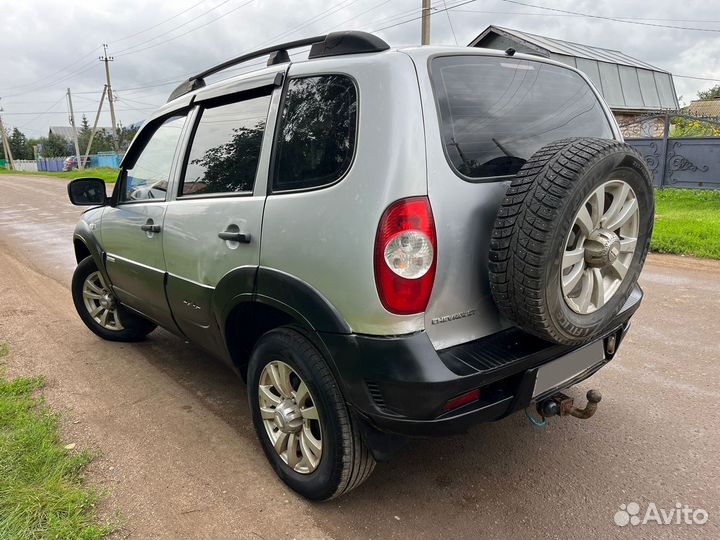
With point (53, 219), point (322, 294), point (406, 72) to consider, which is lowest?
point (53, 219)

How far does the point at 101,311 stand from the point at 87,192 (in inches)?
43.4

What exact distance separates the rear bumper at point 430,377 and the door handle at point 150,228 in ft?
5.22

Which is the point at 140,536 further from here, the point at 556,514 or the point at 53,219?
the point at 53,219

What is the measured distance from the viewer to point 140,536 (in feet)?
7.38

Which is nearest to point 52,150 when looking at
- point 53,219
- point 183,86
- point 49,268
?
point 53,219

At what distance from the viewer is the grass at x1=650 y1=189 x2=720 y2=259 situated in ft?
24.0

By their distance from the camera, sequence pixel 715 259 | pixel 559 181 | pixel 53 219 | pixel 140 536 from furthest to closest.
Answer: pixel 53 219 → pixel 715 259 → pixel 140 536 → pixel 559 181

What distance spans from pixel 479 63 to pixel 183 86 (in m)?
2.06

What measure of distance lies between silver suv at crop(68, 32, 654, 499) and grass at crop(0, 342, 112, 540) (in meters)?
0.85

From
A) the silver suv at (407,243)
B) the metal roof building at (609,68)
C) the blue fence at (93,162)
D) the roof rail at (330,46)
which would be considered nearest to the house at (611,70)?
the metal roof building at (609,68)

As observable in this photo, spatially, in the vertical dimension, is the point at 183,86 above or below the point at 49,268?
above

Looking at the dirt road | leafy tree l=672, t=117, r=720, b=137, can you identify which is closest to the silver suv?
the dirt road

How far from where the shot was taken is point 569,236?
6.61 ft

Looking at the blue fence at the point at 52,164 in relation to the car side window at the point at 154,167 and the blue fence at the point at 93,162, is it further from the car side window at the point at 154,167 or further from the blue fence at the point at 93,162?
the car side window at the point at 154,167
